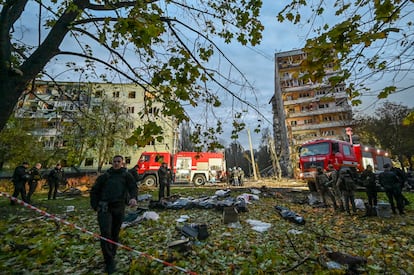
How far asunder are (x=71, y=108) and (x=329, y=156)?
1370cm

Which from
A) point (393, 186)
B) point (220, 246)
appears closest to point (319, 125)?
point (393, 186)

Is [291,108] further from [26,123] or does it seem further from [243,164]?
[26,123]

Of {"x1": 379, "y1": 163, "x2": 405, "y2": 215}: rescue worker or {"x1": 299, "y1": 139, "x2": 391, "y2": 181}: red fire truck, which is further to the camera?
{"x1": 299, "y1": 139, "x2": 391, "y2": 181}: red fire truck

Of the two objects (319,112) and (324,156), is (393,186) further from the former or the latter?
(319,112)

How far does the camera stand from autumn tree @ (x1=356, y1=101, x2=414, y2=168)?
91.1 ft

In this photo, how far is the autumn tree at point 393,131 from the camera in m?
27.8

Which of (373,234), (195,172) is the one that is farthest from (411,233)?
(195,172)

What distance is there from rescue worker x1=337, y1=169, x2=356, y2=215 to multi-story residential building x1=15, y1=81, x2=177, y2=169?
6.65 metres

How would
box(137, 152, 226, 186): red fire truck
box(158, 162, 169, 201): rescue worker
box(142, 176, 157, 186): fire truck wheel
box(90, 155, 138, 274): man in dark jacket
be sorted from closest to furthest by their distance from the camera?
box(90, 155, 138, 274): man in dark jacket, box(158, 162, 169, 201): rescue worker, box(142, 176, 157, 186): fire truck wheel, box(137, 152, 226, 186): red fire truck

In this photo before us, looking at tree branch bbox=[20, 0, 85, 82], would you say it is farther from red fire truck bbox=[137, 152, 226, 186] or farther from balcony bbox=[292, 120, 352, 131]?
balcony bbox=[292, 120, 352, 131]

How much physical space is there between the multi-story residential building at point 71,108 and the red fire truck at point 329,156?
8.98 meters

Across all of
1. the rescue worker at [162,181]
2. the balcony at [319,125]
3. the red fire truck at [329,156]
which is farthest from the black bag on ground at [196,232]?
the balcony at [319,125]

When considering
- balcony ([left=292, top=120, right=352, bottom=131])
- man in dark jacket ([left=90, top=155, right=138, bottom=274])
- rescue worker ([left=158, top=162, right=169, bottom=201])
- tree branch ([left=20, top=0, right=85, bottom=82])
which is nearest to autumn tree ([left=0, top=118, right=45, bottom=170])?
rescue worker ([left=158, top=162, right=169, bottom=201])

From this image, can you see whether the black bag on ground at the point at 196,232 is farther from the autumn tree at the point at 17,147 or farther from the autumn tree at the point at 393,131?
the autumn tree at the point at 393,131
